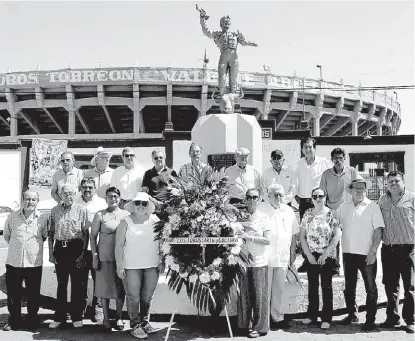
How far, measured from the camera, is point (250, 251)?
205 inches

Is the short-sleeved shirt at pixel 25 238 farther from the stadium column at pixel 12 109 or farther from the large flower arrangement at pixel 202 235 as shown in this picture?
the stadium column at pixel 12 109

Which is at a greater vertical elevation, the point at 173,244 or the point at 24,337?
the point at 173,244

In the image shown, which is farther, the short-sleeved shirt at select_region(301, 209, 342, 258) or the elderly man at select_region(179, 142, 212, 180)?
the short-sleeved shirt at select_region(301, 209, 342, 258)

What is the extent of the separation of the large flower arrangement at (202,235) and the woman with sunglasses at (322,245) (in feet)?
2.94

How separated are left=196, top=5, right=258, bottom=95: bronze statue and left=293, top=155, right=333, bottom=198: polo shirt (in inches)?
106

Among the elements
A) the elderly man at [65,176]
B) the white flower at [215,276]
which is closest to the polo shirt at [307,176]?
the white flower at [215,276]

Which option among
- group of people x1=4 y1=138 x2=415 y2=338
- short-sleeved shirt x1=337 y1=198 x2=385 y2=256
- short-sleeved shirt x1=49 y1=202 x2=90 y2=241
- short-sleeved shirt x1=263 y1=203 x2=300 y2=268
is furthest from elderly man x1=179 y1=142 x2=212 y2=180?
short-sleeved shirt x1=337 y1=198 x2=385 y2=256

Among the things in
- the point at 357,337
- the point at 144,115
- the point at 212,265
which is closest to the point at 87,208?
the point at 212,265

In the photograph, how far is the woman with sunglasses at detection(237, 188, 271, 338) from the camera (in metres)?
5.18

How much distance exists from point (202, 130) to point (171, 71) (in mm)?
21161

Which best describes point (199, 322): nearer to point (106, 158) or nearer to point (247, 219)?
point (247, 219)

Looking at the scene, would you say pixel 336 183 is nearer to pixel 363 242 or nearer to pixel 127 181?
pixel 363 242

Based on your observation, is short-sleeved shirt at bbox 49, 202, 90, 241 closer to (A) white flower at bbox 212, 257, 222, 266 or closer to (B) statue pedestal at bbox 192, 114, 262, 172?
(A) white flower at bbox 212, 257, 222, 266

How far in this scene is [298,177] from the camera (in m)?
6.68
